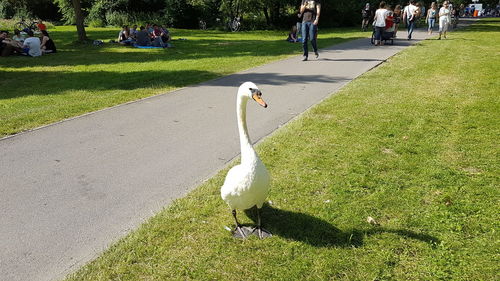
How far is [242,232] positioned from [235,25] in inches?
1105

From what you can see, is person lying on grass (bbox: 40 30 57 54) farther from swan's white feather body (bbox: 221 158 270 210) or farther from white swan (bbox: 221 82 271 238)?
swan's white feather body (bbox: 221 158 270 210)

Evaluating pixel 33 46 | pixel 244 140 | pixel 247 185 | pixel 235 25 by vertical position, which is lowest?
pixel 247 185

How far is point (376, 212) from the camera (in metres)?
3.94

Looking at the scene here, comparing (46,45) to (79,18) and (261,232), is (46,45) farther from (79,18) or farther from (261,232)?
(261,232)

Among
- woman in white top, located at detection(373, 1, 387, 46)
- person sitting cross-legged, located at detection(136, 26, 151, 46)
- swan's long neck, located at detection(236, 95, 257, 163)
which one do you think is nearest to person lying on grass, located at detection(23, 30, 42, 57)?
person sitting cross-legged, located at detection(136, 26, 151, 46)

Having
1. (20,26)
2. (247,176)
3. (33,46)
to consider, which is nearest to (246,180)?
(247,176)

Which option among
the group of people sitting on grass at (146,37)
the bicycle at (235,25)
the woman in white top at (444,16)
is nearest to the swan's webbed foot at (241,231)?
the group of people sitting on grass at (146,37)

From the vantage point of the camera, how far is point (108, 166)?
17.5 feet

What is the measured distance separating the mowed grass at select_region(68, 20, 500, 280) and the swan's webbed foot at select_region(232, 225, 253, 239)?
7 cm

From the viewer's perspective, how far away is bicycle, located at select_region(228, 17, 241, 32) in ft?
98.2

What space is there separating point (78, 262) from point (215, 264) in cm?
120

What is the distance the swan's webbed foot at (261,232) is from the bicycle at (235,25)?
27958mm

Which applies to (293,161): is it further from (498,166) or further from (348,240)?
(498,166)

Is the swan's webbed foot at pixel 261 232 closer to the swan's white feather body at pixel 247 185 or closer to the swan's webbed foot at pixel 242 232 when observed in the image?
the swan's webbed foot at pixel 242 232
